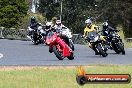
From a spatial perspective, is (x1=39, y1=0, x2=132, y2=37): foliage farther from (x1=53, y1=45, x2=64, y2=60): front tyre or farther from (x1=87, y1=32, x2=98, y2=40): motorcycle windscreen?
(x1=53, y1=45, x2=64, y2=60): front tyre

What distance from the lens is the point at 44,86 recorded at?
9.98m

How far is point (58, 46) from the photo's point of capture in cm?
2139

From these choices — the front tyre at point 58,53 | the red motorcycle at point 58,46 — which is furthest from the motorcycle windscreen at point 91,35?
the front tyre at point 58,53

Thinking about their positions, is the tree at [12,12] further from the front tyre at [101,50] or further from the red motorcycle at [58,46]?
the red motorcycle at [58,46]

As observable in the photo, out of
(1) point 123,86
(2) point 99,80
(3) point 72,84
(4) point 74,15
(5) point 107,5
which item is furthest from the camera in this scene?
(4) point 74,15

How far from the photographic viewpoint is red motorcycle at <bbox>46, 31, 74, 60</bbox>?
20987mm

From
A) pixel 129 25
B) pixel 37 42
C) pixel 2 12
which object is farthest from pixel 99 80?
pixel 129 25

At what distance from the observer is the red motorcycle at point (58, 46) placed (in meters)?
21.0

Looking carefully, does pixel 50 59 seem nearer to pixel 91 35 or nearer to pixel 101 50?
pixel 91 35

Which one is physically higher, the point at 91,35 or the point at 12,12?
the point at 91,35

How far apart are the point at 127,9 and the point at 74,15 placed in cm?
1210

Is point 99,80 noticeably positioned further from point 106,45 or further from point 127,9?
point 127,9

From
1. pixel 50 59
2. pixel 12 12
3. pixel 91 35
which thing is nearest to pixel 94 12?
pixel 12 12

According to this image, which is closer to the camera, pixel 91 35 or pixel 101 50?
pixel 91 35
